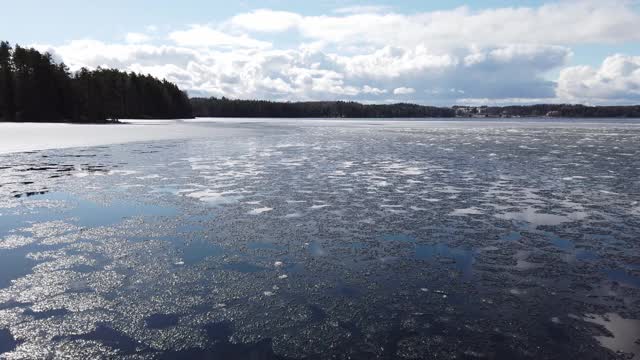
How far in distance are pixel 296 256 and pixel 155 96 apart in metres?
122

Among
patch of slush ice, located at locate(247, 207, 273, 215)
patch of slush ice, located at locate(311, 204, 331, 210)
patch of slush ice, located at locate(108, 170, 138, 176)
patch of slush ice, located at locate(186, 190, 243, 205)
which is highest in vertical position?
patch of slush ice, located at locate(108, 170, 138, 176)

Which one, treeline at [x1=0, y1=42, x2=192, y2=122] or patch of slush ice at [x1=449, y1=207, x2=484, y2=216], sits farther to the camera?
treeline at [x1=0, y1=42, x2=192, y2=122]

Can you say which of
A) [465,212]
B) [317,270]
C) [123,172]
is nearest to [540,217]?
[465,212]

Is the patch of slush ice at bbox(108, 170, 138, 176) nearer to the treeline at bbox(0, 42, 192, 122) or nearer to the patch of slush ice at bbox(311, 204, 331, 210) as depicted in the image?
the patch of slush ice at bbox(311, 204, 331, 210)

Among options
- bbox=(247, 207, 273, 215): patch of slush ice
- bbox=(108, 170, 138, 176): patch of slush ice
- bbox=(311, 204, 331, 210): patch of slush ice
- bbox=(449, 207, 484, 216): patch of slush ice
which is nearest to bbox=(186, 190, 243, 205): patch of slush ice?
bbox=(247, 207, 273, 215): patch of slush ice

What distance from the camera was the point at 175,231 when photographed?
1020 centimetres

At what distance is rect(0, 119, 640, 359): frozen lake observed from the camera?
5.39m

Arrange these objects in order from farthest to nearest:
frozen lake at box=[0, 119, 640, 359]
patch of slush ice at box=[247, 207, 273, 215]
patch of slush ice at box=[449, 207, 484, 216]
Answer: patch of slush ice at box=[449, 207, 484, 216], patch of slush ice at box=[247, 207, 273, 215], frozen lake at box=[0, 119, 640, 359]

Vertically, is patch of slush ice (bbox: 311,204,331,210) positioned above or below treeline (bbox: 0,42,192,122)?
below

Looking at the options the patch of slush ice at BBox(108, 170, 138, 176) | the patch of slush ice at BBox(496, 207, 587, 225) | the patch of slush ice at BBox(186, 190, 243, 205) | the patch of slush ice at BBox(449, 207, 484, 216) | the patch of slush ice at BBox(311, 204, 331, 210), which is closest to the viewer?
the patch of slush ice at BBox(496, 207, 587, 225)

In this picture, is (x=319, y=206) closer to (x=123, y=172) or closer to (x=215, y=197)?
(x=215, y=197)

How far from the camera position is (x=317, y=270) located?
7766 millimetres

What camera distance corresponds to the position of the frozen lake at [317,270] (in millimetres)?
5395

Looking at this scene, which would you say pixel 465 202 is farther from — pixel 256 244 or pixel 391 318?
pixel 391 318
